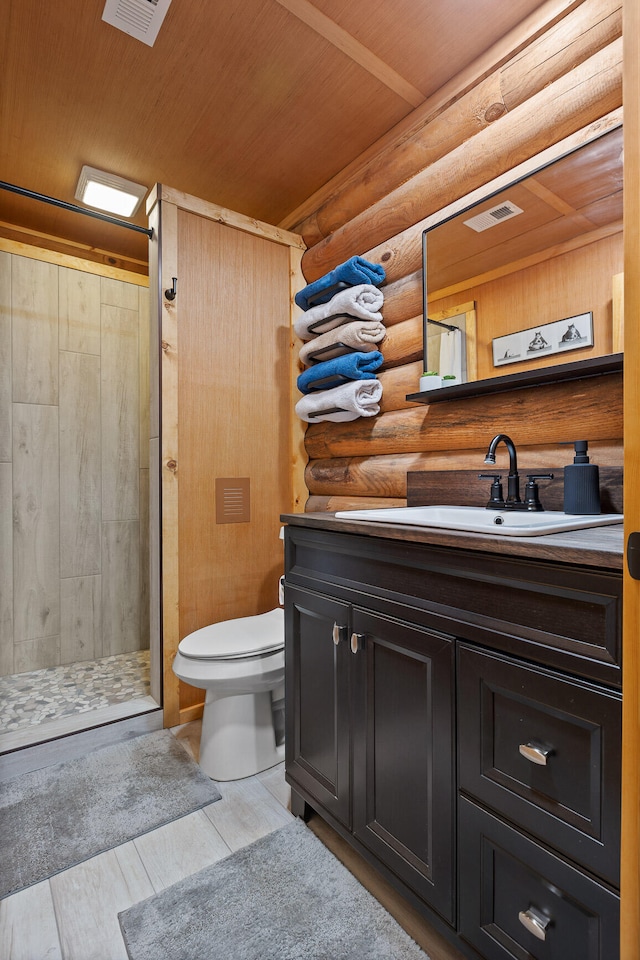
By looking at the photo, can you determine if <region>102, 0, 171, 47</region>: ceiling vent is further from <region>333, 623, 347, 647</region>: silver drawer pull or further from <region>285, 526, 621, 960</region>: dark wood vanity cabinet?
<region>333, 623, 347, 647</region>: silver drawer pull

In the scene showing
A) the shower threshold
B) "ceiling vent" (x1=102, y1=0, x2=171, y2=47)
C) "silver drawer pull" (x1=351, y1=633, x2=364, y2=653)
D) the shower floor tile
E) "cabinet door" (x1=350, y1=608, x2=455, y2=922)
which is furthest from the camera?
the shower floor tile

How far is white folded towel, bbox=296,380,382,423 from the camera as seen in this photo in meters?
2.05

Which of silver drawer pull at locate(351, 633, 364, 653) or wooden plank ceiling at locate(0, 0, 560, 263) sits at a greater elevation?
wooden plank ceiling at locate(0, 0, 560, 263)

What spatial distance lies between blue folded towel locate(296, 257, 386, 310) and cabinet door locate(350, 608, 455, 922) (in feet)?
4.64

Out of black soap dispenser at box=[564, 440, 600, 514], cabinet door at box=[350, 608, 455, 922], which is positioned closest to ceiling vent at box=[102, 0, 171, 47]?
black soap dispenser at box=[564, 440, 600, 514]

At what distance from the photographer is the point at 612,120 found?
4.41ft

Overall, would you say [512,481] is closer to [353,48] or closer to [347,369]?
[347,369]

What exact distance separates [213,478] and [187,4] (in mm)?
1695

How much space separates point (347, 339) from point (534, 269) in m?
0.79

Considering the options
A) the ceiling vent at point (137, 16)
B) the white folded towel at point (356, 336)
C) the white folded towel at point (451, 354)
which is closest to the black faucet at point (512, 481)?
the white folded towel at point (451, 354)

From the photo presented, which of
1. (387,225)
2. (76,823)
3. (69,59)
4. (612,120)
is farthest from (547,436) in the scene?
(69,59)

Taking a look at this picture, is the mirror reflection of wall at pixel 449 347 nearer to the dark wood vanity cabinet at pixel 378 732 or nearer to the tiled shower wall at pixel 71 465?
the dark wood vanity cabinet at pixel 378 732

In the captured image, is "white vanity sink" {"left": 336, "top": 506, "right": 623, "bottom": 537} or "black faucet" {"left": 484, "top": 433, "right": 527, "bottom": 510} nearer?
"white vanity sink" {"left": 336, "top": 506, "right": 623, "bottom": 537}

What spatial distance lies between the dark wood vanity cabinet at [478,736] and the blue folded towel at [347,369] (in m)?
0.87
